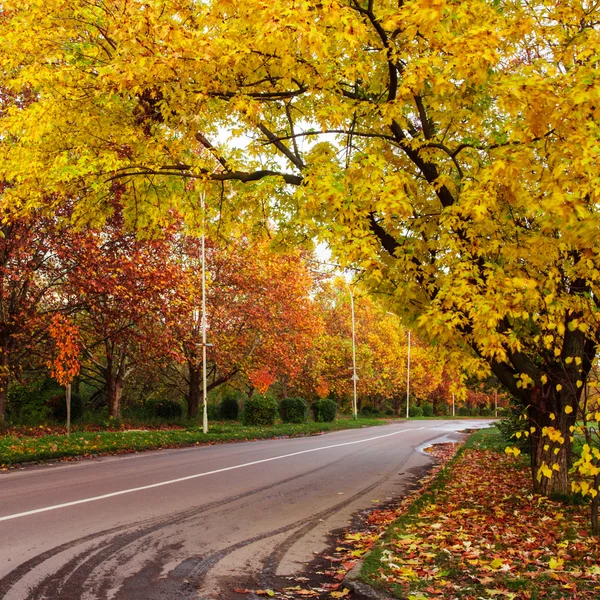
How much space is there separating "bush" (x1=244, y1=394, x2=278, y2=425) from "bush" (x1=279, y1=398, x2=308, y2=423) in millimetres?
4035

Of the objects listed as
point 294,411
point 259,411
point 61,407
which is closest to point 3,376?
point 61,407

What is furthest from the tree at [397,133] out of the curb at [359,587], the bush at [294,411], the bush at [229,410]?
the bush at [229,410]

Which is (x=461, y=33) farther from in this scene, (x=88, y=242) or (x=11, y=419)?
(x=11, y=419)

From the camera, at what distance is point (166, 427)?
2398cm

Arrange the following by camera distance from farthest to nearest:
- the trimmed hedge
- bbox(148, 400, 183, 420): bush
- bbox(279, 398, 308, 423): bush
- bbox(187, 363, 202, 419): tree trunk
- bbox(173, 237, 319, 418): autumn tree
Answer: the trimmed hedge, bbox(279, 398, 308, 423): bush, bbox(148, 400, 183, 420): bush, bbox(187, 363, 202, 419): tree trunk, bbox(173, 237, 319, 418): autumn tree

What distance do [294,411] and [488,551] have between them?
83.8 ft

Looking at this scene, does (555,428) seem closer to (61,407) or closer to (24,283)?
(24,283)

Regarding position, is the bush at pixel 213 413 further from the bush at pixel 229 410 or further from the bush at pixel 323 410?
the bush at pixel 323 410

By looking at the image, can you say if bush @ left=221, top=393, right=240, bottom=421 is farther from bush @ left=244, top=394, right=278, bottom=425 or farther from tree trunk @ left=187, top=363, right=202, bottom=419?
bush @ left=244, top=394, right=278, bottom=425

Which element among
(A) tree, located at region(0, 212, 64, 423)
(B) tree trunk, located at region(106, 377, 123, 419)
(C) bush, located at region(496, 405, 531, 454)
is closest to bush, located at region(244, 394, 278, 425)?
(B) tree trunk, located at region(106, 377, 123, 419)

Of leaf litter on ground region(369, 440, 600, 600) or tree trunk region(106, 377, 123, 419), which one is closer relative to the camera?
leaf litter on ground region(369, 440, 600, 600)

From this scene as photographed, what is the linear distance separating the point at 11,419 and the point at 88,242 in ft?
24.2

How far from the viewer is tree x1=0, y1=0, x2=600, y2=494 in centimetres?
545

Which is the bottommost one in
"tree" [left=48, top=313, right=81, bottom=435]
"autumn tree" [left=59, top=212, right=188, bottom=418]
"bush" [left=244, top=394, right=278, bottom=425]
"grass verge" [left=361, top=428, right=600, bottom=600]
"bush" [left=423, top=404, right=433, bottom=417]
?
"bush" [left=423, top=404, right=433, bottom=417]
